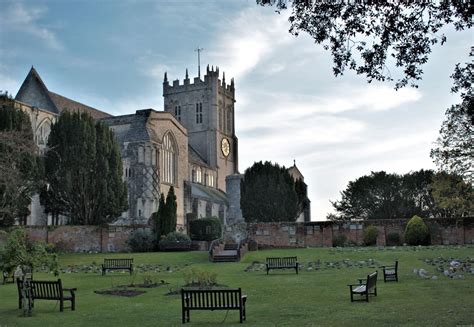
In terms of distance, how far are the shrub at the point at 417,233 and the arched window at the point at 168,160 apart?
30.3 metres

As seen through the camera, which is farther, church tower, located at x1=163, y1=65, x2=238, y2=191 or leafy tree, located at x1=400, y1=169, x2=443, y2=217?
church tower, located at x1=163, y1=65, x2=238, y2=191

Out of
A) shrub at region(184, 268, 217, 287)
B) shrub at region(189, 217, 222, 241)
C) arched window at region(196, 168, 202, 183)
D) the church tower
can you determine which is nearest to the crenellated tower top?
the church tower

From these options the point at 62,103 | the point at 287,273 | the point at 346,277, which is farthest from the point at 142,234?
the point at 62,103

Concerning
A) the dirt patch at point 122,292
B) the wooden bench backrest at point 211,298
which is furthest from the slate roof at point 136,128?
the wooden bench backrest at point 211,298

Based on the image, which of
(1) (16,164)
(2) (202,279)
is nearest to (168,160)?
(1) (16,164)

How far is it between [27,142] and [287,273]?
1710 cm

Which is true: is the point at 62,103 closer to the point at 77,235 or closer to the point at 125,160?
the point at 125,160

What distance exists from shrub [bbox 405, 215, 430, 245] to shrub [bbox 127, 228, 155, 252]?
15.3m

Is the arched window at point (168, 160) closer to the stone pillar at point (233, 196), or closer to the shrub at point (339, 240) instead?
the stone pillar at point (233, 196)

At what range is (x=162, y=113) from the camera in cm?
5781

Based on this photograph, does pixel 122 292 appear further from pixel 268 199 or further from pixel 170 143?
pixel 170 143

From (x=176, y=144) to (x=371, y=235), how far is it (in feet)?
102

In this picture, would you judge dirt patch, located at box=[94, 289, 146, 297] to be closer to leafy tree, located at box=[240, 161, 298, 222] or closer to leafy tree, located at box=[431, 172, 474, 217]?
leafy tree, located at box=[431, 172, 474, 217]

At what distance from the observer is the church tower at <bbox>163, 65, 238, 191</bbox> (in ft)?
276
